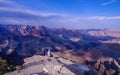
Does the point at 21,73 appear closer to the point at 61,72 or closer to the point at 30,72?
the point at 30,72

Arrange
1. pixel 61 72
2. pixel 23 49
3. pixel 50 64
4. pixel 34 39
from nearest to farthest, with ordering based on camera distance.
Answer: pixel 61 72
pixel 50 64
pixel 23 49
pixel 34 39

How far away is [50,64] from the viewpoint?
20.1 m

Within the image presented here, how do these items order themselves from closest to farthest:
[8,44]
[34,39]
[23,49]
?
[23,49] → [8,44] → [34,39]

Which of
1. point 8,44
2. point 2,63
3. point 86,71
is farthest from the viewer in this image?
point 8,44

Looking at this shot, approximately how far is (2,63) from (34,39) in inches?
6562

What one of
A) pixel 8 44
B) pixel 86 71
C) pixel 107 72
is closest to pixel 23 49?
pixel 8 44

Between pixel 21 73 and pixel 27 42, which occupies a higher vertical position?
pixel 21 73

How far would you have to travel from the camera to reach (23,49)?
165375 mm

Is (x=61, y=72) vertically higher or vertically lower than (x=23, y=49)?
higher

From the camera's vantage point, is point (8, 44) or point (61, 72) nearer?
point (61, 72)

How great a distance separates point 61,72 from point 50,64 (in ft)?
6.54

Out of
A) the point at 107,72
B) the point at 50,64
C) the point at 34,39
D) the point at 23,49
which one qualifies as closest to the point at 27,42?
the point at 34,39

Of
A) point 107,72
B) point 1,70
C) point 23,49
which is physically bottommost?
point 23,49

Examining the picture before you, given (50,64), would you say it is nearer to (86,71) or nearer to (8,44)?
(86,71)
